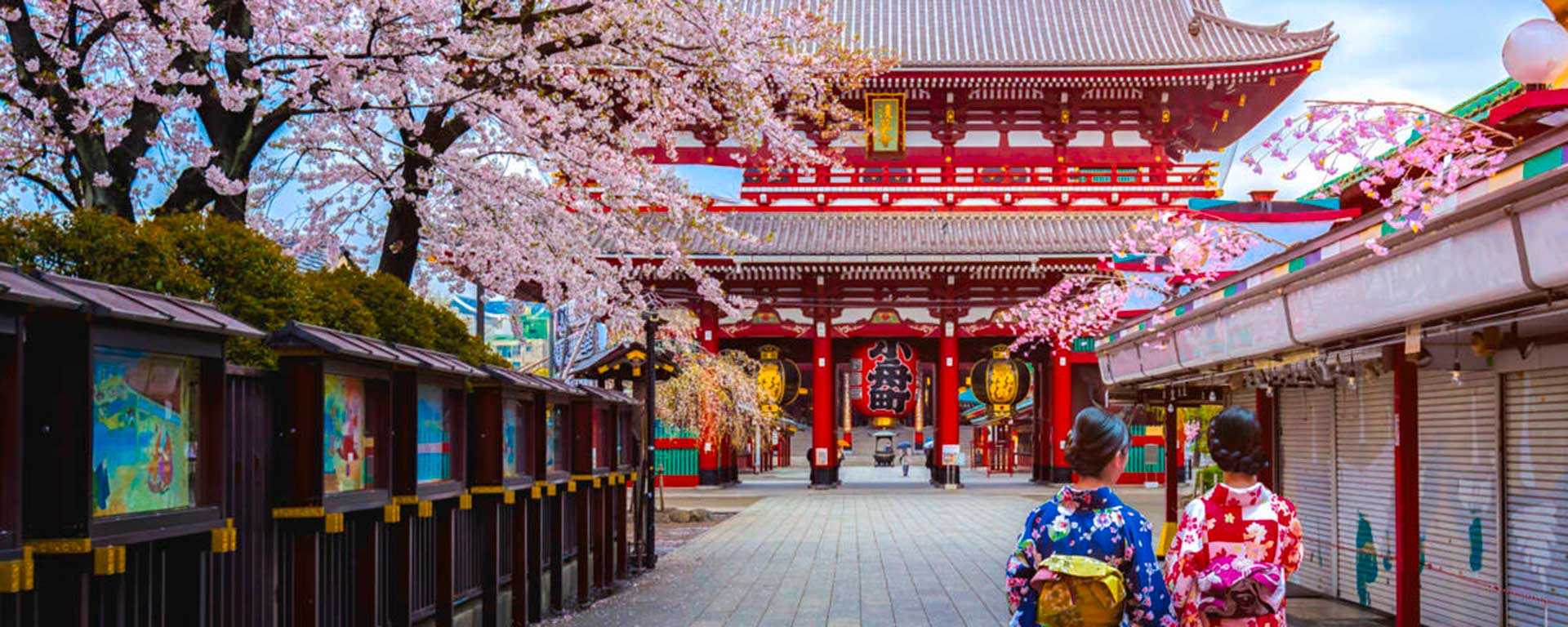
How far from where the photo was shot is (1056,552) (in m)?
5.18

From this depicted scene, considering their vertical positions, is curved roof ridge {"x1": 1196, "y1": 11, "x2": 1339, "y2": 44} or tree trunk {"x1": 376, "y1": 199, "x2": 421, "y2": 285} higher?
curved roof ridge {"x1": 1196, "y1": 11, "x2": 1339, "y2": 44}

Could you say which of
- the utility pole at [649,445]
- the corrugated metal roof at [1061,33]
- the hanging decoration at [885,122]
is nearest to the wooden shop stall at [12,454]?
the utility pole at [649,445]

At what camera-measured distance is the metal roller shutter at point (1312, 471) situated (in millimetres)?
12398

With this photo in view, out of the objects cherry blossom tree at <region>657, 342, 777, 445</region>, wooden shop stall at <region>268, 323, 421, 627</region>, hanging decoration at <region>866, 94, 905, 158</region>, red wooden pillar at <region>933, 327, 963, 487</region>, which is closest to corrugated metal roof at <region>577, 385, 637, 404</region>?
wooden shop stall at <region>268, 323, 421, 627</region>

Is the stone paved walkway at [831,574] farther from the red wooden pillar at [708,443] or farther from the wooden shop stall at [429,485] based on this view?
the red wooden pillar at [708,443]

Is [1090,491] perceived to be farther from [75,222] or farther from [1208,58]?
[1208,58]

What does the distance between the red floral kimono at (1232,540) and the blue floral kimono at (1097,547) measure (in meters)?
0.59

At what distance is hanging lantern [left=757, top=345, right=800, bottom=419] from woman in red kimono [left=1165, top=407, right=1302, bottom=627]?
30.3 metres

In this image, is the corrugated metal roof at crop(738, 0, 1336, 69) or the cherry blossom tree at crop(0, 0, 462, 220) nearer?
the cherry blossom tree at crop(0, 0, 462, 220)

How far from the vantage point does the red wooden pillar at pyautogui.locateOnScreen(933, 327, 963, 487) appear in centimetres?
3512

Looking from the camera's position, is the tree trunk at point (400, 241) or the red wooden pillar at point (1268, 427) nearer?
the tree trunk at point (400, 241)

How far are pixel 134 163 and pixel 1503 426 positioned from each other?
28.5 ft

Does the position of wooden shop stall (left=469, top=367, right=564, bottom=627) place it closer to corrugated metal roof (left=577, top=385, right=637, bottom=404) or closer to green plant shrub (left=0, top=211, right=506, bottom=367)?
green plant shrub (left=0, top=211, right=506, bottom=367)

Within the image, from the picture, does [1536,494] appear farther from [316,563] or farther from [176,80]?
[176,80]
